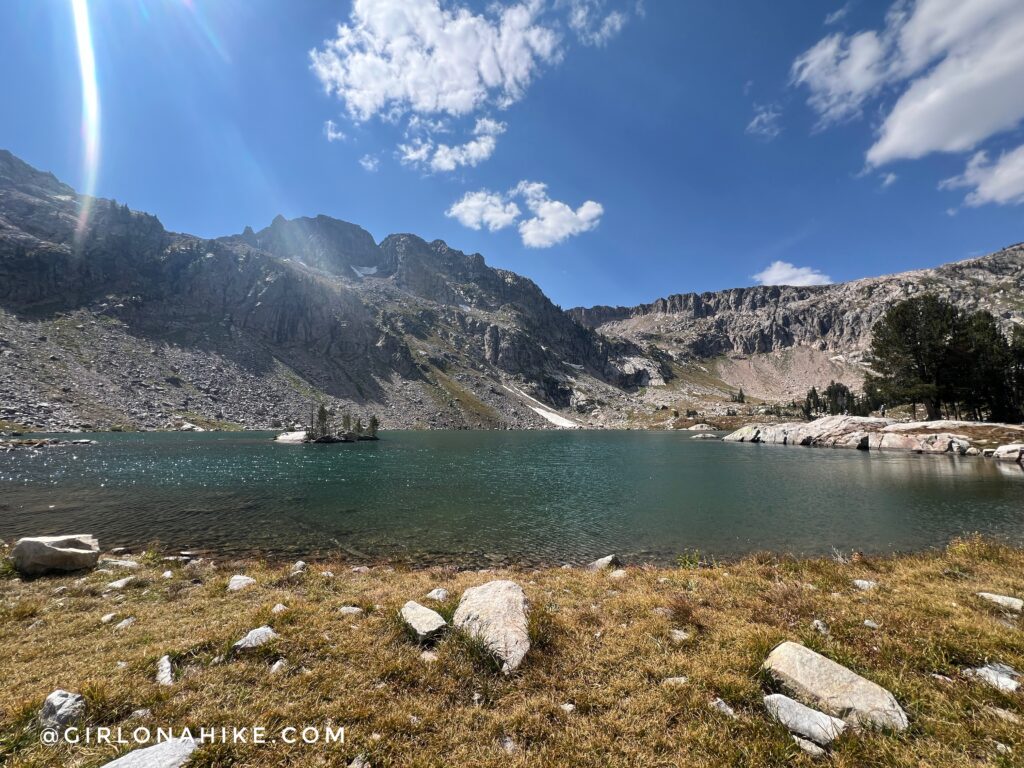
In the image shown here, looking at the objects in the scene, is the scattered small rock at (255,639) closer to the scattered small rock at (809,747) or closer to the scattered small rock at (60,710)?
the scattered small rock at (60,710)

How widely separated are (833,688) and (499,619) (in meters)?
6.15

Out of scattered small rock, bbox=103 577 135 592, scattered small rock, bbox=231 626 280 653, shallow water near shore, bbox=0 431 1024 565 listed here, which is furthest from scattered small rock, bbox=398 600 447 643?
shallow water near shore, bbox=0 431 1024 565

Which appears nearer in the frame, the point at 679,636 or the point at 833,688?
the point at 833,688

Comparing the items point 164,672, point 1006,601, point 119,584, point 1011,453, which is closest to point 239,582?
point 119,584

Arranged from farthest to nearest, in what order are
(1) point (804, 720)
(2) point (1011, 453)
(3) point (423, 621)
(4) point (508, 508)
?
(2) point (1011, 453), (4) point (508, 508), (3) point (423, 621), (1) point (804, 720)

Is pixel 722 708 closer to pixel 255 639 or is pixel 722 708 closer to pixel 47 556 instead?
pixel 255 639

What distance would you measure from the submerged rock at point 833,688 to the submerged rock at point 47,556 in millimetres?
23575

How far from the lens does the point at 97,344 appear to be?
16338cm

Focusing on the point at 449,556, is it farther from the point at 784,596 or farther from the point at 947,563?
the point at 947,563

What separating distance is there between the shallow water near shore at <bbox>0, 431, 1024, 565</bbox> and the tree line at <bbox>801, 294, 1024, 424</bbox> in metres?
31.4

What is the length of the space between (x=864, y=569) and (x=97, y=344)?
232914 mm

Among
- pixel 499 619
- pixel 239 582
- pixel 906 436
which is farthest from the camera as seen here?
pixel 906 436

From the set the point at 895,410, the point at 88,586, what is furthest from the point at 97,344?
the point at 895,410

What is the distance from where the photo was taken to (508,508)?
3428 cm
